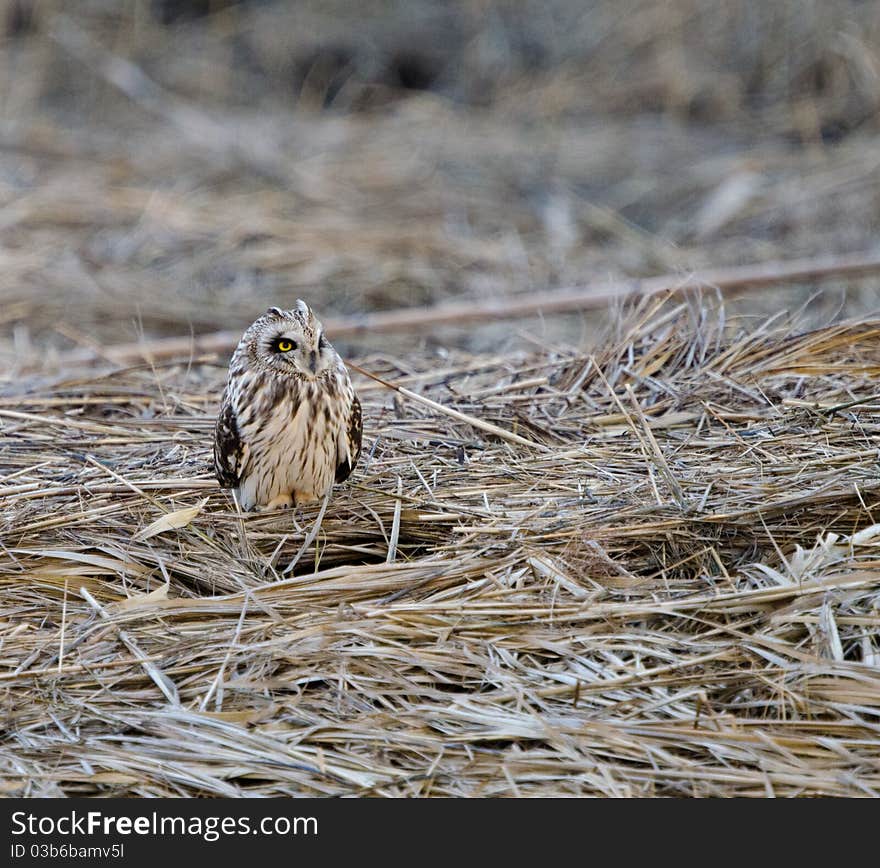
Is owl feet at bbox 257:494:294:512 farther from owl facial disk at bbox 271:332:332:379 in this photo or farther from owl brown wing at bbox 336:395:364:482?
owl facial disk at bbox 271:332:332:379

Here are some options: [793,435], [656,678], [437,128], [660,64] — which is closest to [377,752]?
[656,678]

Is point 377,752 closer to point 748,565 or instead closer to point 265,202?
point 748,565

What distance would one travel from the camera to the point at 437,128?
35.8 ft

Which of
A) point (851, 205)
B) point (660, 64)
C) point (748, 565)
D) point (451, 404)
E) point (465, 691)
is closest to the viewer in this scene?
point (465, 691)

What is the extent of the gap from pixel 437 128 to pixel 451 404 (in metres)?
6.08

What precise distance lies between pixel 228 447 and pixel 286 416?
23cm

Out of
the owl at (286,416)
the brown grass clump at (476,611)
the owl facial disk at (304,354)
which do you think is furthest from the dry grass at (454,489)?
the owl facial disk at (304,354)

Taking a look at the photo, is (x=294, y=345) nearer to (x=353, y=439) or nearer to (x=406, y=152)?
(x=353, y=439)

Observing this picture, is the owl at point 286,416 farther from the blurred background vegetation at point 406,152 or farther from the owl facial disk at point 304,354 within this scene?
the blurred background vegetation at point 406,152

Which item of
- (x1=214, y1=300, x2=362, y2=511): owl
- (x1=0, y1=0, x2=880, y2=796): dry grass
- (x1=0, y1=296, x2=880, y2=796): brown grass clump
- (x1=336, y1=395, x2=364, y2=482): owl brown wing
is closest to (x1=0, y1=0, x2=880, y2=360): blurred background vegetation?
(x1=0, y1=0, x2=880, y2=796): dry grass

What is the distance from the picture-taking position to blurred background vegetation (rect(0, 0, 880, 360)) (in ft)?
26.9

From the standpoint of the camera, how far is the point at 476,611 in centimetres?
368

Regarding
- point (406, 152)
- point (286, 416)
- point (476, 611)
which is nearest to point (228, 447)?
point (286, 416)

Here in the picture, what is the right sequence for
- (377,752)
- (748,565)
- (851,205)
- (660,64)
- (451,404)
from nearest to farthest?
(377,752), (748,565), (451,404), (851,205), (660,64)
